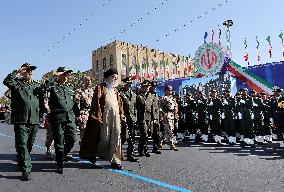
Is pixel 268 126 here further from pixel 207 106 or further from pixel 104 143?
pixel 104 143

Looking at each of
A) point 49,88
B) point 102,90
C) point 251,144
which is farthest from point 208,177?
point 251,144

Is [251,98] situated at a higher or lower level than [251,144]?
higher

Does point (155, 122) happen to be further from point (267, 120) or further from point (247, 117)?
point (267, 120)

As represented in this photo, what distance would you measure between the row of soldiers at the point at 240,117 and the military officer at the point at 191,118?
36 centimetres

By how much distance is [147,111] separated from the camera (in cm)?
972

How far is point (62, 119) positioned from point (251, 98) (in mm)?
7493

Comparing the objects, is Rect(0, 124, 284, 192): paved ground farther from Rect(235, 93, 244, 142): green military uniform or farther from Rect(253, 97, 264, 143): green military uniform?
Rect(253, 97, 264, 143): green military uniform

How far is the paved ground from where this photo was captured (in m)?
5.52

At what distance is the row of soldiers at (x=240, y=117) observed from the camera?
1270cm

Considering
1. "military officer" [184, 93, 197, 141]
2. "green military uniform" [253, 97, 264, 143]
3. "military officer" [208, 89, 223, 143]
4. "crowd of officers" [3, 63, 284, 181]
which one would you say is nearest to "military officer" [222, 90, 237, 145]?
"crowd of officers" [3, 63, 284, 181]

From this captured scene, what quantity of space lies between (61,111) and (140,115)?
279cm

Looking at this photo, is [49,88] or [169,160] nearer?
[49,88]

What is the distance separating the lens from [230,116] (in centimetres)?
1298

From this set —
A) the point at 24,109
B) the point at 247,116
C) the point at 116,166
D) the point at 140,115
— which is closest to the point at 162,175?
the point at 116,166
